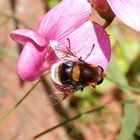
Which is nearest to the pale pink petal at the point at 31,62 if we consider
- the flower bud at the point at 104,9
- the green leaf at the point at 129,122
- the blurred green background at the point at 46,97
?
the flower bud at the point at 104,9

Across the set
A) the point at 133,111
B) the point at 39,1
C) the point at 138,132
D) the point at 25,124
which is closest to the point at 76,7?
the point at 133,111

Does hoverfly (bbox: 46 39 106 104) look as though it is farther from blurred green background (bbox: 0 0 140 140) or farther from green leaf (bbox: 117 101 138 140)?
blurred green background (bbox: 0 0 140 140)

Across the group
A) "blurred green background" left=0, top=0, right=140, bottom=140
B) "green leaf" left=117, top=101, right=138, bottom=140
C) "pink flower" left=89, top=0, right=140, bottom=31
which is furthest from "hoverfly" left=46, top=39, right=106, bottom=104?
"blurred green background" left=0, top=0, right=140, bottom=140

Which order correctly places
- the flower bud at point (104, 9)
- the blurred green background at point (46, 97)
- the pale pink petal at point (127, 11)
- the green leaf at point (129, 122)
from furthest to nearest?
the blurred green background at point (46, 97) → the green leaf at point (129, 122) → the flower bud at point (104, 9) → the pale pink petal at point (127, 11)

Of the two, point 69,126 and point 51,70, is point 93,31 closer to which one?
point 51,70

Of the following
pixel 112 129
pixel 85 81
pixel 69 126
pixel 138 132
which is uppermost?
pixel 85 81

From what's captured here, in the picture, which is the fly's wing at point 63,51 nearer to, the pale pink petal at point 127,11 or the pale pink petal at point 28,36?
the pale pink petal at point 28,36

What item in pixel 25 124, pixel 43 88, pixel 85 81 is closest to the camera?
pixel 85 81
